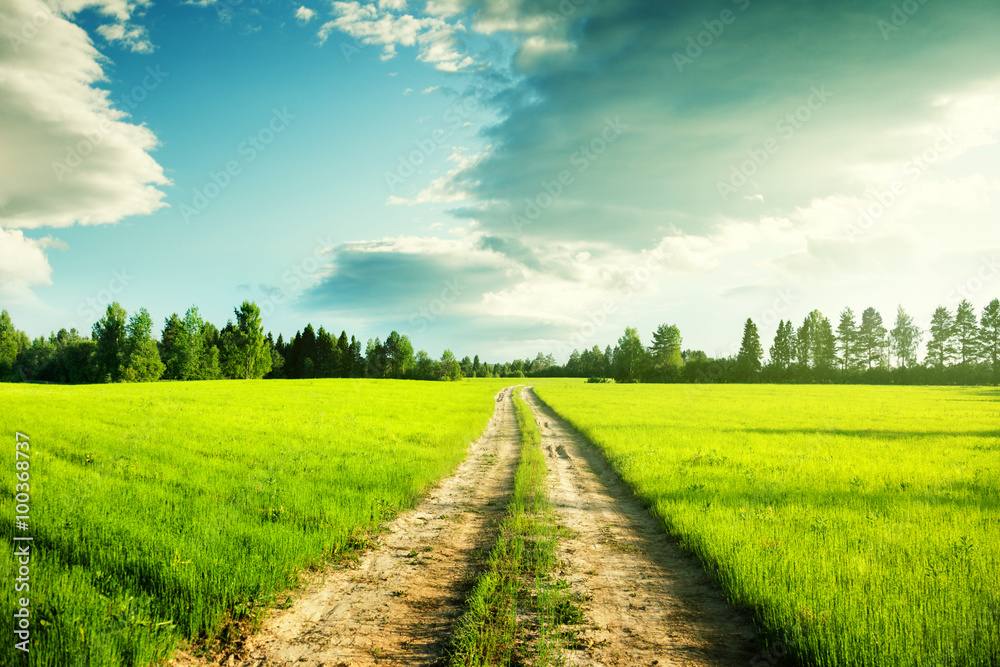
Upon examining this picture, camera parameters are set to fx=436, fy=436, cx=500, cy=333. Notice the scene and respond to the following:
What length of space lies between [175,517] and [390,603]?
4.42 metres

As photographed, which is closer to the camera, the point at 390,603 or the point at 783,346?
the point at 390,603

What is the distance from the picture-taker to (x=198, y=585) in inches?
211

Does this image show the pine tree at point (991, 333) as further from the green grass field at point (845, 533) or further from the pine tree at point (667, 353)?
the green grass field at point (845, 533)

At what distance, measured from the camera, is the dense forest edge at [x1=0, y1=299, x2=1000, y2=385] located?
85.9 metres

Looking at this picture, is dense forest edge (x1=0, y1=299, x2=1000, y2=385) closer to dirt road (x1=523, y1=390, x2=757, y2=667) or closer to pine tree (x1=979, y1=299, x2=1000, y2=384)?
pine tree (x1=979, y1=299, x2=1000, y2=384)

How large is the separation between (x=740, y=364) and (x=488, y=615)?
5079 inches

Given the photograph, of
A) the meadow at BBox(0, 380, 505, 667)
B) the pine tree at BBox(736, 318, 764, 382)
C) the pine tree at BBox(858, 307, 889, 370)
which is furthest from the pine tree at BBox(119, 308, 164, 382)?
the pine tree at BBox(858, 307, 889, 370)

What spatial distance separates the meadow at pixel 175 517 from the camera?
462 cm

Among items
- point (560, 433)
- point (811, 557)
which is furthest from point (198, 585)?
point (560, 433)

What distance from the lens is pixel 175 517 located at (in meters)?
7.33

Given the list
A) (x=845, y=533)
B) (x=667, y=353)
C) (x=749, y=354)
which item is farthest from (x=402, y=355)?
(x=845, y=533)

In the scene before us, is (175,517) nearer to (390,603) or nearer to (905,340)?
(390,603)

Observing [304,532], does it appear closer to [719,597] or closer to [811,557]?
[719,597]

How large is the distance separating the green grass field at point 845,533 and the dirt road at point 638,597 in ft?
1.31
